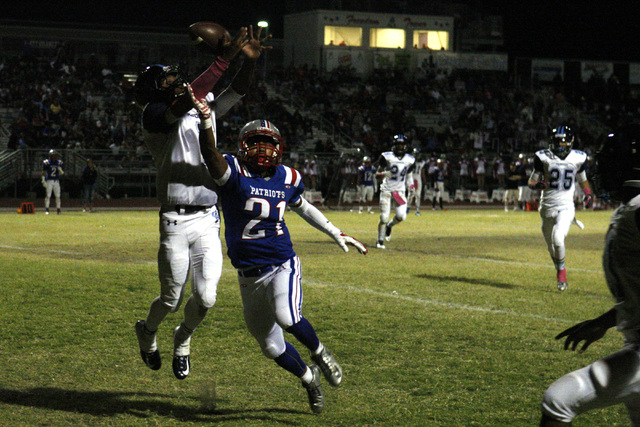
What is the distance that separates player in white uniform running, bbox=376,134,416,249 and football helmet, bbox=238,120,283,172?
35.8 feet

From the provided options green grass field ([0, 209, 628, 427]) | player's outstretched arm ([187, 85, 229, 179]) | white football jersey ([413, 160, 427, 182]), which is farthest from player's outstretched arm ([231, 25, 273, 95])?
white football jersey ([413, 160, 427, 182])

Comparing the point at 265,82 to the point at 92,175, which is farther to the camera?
the point at 265,82

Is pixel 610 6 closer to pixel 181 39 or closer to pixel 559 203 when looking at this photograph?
pixel 181 39

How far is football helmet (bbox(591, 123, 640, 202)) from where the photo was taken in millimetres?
3463

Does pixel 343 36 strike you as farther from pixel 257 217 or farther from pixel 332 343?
pixel 257 217

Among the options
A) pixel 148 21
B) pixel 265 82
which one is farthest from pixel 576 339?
pixel 148 21

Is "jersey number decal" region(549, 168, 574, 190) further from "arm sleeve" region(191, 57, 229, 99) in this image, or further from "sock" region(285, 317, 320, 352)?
"sock" region(285, 317, 320, 352)

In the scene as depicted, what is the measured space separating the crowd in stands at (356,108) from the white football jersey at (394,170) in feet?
51.4

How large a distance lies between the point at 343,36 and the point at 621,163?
43896mm

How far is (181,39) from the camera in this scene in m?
43.2

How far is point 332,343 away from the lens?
7.07 meters

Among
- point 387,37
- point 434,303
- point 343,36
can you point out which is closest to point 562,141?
point 434,303

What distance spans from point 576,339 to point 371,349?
3.31 metres

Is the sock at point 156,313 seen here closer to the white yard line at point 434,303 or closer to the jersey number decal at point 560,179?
the white yard line at point 434,303
